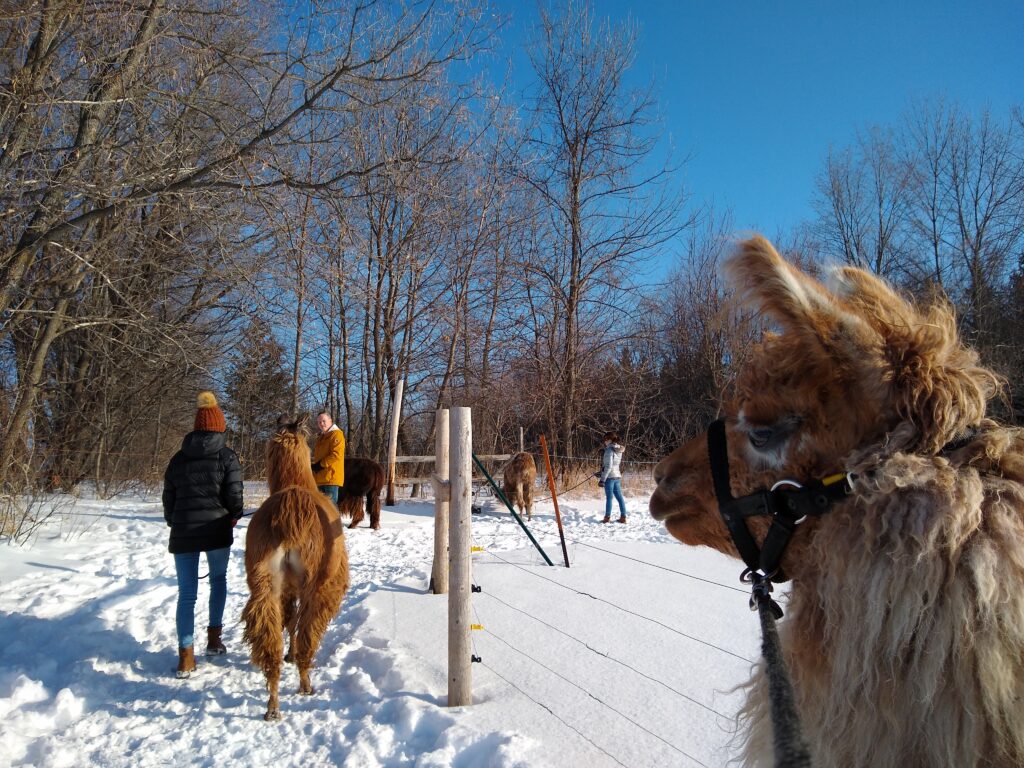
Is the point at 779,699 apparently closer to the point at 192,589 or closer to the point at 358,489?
the point at 192,589

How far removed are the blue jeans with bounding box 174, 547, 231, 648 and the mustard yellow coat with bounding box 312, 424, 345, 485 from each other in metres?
3.96

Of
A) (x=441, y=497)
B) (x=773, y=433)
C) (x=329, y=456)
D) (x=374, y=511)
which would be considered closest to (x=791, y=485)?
(x=773, y=433)

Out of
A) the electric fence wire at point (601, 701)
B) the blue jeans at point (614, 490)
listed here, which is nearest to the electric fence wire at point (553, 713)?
the electric fence wire at point (601, 701)

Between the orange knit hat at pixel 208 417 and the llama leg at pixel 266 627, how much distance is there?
142 centimetres

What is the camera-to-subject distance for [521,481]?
12844 mm

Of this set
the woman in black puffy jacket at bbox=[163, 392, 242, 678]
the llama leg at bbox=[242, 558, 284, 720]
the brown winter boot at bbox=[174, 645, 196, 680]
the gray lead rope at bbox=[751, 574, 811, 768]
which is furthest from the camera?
the woman in black puffy jacket at bbox=[163, 392, 242, 678]

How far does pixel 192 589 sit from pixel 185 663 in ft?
1.81

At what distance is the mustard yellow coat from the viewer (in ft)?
30.3

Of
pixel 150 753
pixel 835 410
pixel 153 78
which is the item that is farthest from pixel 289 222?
pixel 835 410

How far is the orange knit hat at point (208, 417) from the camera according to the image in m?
5.20

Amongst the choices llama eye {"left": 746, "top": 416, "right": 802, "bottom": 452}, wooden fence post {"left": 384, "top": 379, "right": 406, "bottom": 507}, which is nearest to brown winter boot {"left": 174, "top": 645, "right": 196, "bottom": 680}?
llama eye {"left": 746, "top": 416, "right": 802, "bottom": 452}

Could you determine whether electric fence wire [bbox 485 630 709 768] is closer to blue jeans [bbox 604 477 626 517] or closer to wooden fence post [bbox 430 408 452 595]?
wooden fence post [bbox 430 408 452 595]

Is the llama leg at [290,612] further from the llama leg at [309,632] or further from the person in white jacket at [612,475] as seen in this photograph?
Answer: the person in white jacket at [612,475]

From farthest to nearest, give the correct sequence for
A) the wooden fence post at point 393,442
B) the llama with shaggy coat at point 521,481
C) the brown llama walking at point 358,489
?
the llama with shaggy coat at point 521,481 → the wooden fence post at point 393,442 → the brown llama walking at point 358,489
